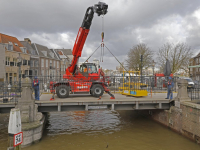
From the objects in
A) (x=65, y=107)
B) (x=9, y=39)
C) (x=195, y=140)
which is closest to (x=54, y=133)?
(x=65, y=107)

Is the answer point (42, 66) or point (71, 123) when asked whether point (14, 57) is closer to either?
point (42, 66)

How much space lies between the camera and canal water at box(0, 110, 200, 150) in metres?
8.30

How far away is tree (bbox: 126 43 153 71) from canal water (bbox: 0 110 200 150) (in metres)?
20.4

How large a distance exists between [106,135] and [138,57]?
81.7ft

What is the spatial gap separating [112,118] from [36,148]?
280 inches

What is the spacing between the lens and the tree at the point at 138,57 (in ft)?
108

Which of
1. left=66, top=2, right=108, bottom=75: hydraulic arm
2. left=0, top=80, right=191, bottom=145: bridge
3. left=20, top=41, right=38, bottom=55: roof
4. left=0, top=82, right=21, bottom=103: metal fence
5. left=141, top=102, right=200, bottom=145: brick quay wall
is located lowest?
left=141, top=102, right=200, bottom=145: brick quay wall

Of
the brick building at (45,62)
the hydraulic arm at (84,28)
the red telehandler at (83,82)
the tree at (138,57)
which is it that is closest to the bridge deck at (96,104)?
the red telehandler at (83,82)

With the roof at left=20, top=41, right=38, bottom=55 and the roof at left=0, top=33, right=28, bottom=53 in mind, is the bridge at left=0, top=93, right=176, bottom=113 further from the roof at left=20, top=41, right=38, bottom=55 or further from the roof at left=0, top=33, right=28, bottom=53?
the roof at left=20, top=41, right=38, bottom=55

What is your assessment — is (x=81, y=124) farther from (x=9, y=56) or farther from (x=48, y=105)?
(x=9, y=56)

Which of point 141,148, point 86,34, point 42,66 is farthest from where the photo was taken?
point 42,66

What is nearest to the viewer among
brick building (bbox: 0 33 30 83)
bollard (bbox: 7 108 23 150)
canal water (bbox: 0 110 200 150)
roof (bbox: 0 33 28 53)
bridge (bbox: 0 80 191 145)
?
bollard (bbox: 7 108 23 150)

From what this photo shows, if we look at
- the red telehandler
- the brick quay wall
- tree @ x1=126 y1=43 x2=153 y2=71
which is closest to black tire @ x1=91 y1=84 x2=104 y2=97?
the red telehandler

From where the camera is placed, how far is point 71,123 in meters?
12.2
